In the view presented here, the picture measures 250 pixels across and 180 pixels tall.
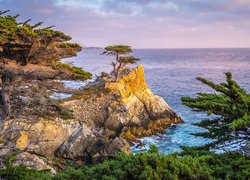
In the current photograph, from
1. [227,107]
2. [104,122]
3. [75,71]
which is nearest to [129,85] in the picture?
[104,122]

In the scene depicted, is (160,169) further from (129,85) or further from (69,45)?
(129,85)

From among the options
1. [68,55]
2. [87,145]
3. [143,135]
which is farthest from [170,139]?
[68,55]

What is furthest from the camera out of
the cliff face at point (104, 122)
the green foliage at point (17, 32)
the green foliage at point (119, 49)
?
the green foliage at point (119, 49)

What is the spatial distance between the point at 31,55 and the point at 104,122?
17.7 m

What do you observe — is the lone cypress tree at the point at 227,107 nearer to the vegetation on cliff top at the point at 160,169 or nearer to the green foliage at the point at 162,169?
the vegetation on cliff top at the point at 160,169

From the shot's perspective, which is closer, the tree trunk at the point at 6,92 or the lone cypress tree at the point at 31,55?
the lone cypress tree at the point at 31,55

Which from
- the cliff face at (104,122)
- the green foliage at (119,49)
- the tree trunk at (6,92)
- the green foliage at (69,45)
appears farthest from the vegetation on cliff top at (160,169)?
the green foliage at (119,49)

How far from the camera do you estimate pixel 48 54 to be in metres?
13.2

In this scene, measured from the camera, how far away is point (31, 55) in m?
13.2

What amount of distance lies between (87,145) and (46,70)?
10.3 metres

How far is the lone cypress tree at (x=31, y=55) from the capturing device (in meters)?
12.3

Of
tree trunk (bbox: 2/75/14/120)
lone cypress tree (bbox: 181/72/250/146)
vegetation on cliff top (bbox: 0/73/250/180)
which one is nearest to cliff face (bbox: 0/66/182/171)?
tree trunk (bbox: 2/75/14/120)

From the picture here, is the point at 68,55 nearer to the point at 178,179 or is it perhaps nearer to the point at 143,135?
the point at 178,179

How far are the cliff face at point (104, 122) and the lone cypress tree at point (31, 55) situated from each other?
8143mm
